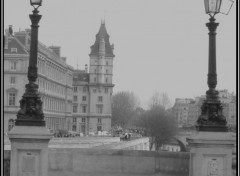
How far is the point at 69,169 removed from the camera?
45.1ft

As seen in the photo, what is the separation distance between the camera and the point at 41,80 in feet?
253

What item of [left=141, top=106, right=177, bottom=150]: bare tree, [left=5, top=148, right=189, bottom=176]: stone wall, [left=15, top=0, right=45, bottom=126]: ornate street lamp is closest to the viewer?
[left=15, top=0, right=45, bottom=126]: ornate street lamp

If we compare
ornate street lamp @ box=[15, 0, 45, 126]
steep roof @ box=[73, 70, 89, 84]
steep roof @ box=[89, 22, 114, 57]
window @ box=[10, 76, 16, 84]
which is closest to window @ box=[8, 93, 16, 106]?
window @ box=[10, 76, 16, 84]

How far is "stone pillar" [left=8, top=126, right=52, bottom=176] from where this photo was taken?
973 cm

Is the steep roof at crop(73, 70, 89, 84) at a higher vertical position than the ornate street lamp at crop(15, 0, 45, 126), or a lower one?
higher

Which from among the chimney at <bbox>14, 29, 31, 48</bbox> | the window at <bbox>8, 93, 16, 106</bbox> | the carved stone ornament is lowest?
the carved stone ornament

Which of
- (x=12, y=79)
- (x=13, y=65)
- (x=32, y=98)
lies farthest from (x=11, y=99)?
(x=32, y=98)

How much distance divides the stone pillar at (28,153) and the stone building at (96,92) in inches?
4165

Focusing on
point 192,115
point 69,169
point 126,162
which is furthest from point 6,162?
point 192,115

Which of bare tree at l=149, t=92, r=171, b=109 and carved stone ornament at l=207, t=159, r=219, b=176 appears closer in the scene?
carved stone ornament at l=207, t=159, r=219, b=176

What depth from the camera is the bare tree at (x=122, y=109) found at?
13512cm

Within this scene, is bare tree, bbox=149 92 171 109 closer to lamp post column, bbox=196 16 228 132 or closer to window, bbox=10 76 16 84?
window, bbox=10 76 16 84

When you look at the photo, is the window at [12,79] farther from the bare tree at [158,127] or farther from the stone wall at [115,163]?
the stone wall at [115,163]

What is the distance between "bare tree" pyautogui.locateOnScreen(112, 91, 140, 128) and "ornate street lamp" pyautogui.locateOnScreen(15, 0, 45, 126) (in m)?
124
